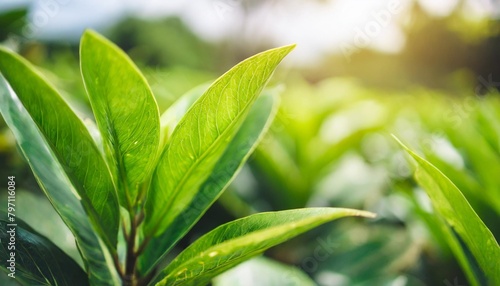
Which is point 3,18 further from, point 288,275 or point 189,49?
point 189,49

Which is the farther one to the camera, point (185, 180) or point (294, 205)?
point (294, 205)

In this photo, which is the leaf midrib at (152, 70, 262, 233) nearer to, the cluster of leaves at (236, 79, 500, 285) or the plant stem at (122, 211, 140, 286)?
the plant stem at (122, 211, 140, 286)

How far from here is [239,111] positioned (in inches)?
22.5

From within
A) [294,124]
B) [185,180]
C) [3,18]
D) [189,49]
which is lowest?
[185,180]

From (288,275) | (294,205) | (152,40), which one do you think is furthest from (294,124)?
(152,40)

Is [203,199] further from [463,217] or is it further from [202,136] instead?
[463,217]

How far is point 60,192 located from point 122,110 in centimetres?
19

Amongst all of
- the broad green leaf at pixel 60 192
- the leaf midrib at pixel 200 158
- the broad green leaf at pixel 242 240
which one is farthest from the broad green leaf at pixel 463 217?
the broad green leaf at pixel 60 192

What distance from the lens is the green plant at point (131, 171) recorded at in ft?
1.67

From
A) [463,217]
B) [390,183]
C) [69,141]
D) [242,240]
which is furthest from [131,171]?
[390,183]

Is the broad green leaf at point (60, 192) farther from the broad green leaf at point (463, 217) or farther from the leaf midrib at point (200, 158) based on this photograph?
the broad green leaf at point (463, 217)

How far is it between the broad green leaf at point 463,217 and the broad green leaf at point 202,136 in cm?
23

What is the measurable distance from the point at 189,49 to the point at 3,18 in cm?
1605

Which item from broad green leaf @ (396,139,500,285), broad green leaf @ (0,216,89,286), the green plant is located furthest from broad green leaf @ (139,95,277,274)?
broad green leaf @ (396,139,500,285)
